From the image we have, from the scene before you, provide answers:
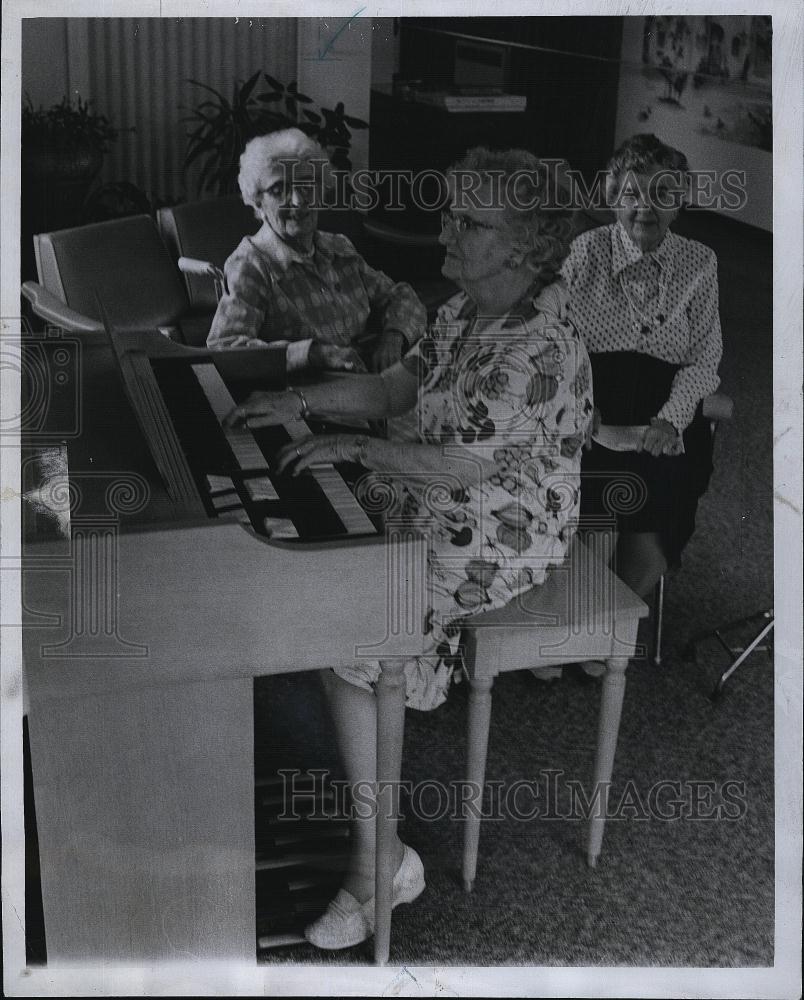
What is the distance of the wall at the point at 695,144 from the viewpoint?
1.89 metres

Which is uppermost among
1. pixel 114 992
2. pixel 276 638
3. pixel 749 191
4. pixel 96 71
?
pixel 96 71

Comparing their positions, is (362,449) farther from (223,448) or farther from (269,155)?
(269,155)

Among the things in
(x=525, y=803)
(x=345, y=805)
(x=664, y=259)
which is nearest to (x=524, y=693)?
(x=525, y=803)

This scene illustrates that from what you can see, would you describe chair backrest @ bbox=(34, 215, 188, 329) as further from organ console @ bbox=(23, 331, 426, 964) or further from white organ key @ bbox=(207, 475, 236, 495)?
white organ key @ bbox=(207, 475, 236, 495)

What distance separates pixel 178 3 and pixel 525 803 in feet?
4.67

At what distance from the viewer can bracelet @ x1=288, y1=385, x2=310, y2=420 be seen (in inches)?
76.4

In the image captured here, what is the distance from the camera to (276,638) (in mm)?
1765

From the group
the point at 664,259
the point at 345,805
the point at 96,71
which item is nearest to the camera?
the point at 96,71

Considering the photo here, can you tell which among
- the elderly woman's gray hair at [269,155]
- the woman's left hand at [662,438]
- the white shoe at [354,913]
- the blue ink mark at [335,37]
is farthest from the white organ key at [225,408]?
the white shoe at [354,913]

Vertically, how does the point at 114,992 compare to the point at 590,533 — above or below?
below

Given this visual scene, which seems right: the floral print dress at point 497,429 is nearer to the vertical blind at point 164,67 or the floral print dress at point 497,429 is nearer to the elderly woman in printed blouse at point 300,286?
the elderly woman in printed blouse at point 300,286

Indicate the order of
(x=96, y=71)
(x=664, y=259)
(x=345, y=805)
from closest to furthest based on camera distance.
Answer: (x=96, y=71) → (x=664, y=259) → (x=345, y=805)

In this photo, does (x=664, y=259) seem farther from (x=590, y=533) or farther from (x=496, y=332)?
(x=590, y=533)

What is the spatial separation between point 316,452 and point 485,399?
10.7 inches
